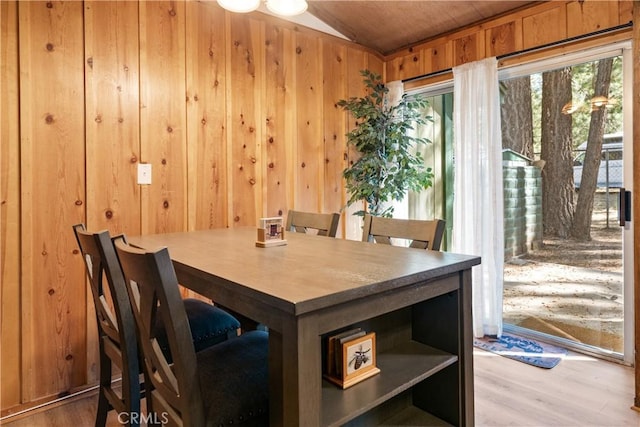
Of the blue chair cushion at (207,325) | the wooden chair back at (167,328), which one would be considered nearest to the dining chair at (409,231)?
the blue chair cushion at (207,325)

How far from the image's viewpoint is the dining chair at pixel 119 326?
1.27 meters

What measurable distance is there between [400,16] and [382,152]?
3.54ft

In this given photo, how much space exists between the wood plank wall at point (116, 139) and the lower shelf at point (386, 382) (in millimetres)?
1768

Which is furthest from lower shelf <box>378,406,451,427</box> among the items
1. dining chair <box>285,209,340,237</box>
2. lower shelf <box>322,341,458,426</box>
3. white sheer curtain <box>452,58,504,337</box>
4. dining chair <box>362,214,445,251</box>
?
white sheer curtain <box>452,58,504,337</box>

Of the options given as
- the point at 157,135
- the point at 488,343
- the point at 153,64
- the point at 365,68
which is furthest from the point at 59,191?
the point at 488,343

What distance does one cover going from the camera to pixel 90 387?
7.41 ft

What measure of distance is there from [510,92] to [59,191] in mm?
3141

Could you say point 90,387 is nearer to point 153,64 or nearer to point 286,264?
point 286,264

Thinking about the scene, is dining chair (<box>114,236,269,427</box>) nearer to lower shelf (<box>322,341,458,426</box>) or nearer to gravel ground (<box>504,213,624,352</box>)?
lower shelf (<box>322,341,458,426</box>)

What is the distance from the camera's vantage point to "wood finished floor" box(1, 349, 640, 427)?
6.31 feet

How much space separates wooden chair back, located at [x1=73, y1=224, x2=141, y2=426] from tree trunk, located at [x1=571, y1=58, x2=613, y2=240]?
9.28 feet

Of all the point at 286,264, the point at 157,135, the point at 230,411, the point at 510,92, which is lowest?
the point at 230,411

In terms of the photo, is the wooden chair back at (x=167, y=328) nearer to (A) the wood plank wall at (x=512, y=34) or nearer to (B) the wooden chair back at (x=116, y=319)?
(B) the wooden chair back at (x=116, y=319)

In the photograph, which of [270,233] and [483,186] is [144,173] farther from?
[483,186]
